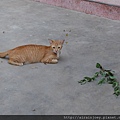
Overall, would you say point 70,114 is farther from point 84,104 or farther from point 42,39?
point 42,39

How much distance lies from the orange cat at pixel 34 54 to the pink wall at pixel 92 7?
289cm

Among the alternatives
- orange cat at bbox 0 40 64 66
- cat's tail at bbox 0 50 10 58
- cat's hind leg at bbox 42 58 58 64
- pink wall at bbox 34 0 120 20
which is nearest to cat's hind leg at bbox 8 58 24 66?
orange cat at bbox 0 40 64 66

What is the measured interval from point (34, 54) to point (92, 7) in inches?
128

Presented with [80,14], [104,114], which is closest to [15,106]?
[104,114]

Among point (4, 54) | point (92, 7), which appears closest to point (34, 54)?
point (4, 54)

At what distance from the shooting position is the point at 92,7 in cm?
840

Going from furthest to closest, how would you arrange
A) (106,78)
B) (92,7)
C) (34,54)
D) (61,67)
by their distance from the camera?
(92,7), (34,54), (61,67), (106,78)

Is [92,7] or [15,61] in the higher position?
[92,7]

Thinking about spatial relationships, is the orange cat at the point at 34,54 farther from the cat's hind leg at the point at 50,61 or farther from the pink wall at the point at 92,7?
the pink wall at the point at 92,7

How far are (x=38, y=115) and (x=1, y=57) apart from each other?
1.85 metres

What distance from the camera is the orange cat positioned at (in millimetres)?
5488

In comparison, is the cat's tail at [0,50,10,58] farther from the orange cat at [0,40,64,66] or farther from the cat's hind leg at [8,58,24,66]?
the cat's hind leg at [8,58,24,66]

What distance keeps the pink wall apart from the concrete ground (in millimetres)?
166

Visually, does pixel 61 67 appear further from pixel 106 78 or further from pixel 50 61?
pixel 106 78
